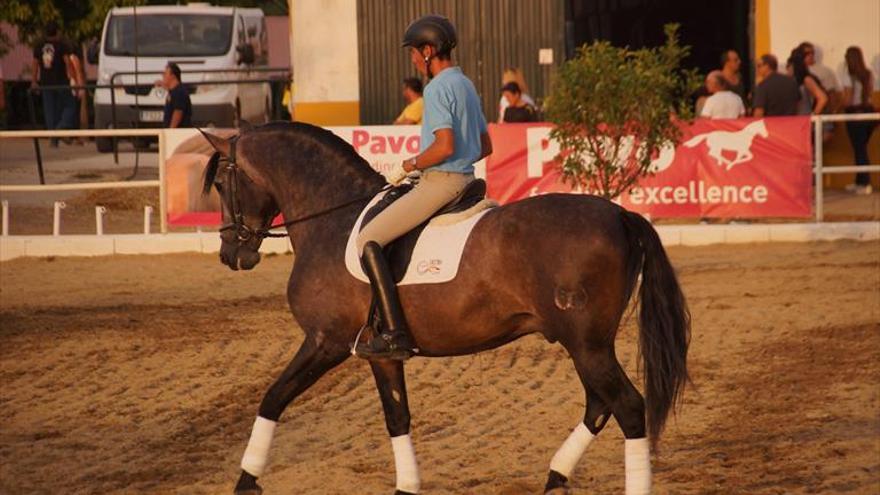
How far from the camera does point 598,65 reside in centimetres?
1783

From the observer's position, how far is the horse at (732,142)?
64.1ft

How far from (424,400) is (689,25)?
25.4 meters

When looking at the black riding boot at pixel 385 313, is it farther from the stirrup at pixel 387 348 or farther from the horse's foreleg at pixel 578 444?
the horse's foreleg at pixel 578 444

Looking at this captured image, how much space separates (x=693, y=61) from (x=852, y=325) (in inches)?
879

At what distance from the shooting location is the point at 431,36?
8.48 metres

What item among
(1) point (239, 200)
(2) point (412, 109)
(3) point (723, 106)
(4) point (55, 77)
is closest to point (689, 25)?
(4) point (55, 77)

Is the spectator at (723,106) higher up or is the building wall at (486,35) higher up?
the building wall at (486,35)

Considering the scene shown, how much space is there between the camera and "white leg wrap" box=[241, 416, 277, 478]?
331 inches

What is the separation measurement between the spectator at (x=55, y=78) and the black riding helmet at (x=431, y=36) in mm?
22216

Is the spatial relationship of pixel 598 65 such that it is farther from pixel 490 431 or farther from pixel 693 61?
pixel 693 61

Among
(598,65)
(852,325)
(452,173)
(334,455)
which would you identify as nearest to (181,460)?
(334,455)

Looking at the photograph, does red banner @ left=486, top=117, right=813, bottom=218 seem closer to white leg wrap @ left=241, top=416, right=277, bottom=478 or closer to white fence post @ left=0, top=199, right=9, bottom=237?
white fence post @ left=0, top=199, right=9, bottom=237

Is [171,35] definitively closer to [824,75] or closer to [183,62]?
[183,62]

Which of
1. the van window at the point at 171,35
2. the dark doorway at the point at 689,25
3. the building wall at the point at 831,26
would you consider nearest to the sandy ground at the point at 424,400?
the building wall at the point at 831,26
